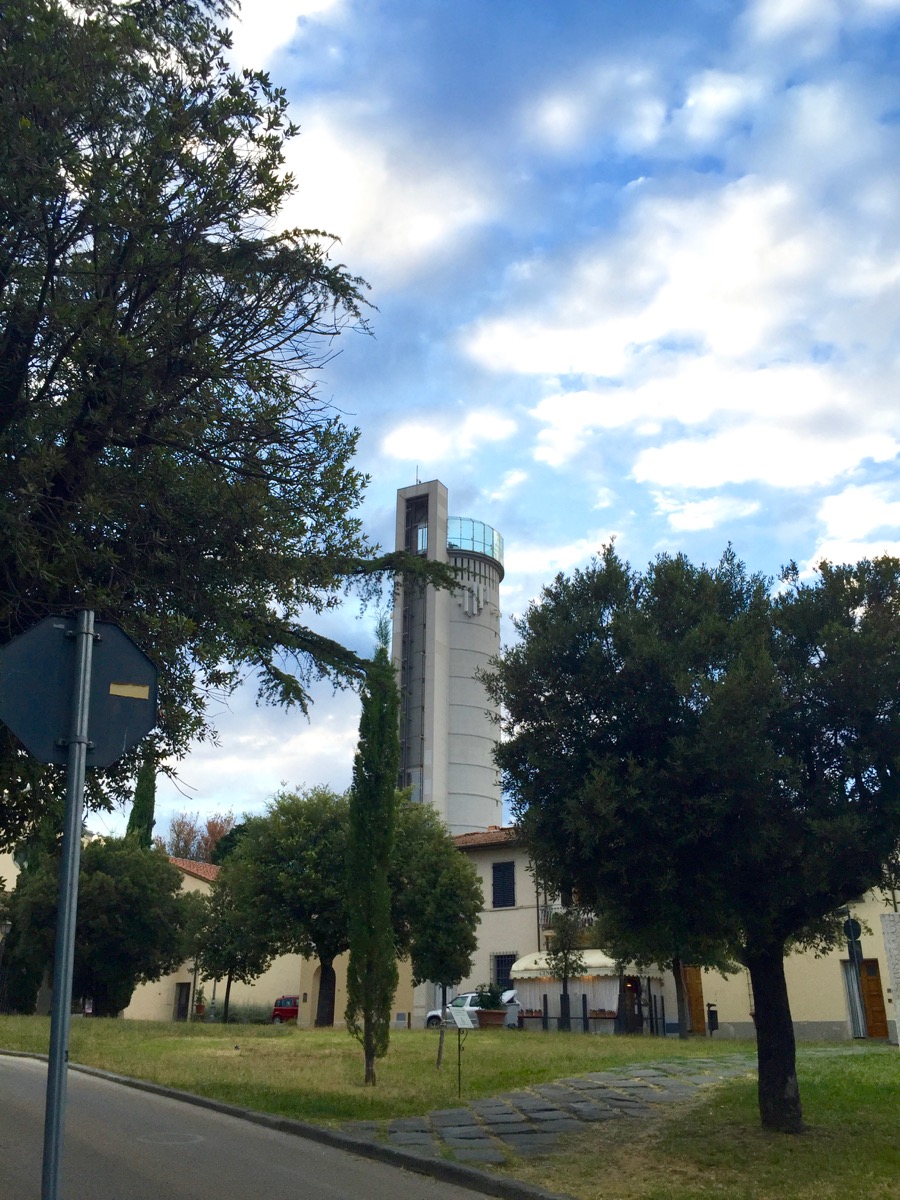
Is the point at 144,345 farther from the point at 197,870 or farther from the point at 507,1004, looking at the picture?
the point at 197,870

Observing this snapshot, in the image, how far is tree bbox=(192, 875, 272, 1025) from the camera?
32.8m

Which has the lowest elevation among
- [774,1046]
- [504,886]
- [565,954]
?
[565,954]

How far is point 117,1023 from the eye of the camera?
29.4 m

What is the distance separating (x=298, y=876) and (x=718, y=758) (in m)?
24.9

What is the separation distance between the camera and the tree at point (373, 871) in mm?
15141

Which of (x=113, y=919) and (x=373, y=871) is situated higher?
(x=373, y=871)

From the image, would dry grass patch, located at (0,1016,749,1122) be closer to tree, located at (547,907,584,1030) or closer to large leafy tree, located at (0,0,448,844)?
tree, located at (547,907,584,1030)

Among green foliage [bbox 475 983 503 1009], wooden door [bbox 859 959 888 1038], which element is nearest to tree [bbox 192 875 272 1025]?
green foliage [bbox 475 983 503 1009]

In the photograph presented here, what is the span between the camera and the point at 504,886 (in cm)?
3975

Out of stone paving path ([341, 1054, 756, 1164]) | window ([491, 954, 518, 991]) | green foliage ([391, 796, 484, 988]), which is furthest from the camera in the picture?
window ([491, 954, 518, 991])

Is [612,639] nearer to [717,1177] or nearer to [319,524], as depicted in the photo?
[319,524]

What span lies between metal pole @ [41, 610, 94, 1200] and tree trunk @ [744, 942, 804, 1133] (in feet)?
26.2

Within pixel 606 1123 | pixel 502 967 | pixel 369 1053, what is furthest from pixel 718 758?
pixel 502 967

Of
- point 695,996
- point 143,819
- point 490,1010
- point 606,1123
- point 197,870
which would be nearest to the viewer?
point 606,1123
